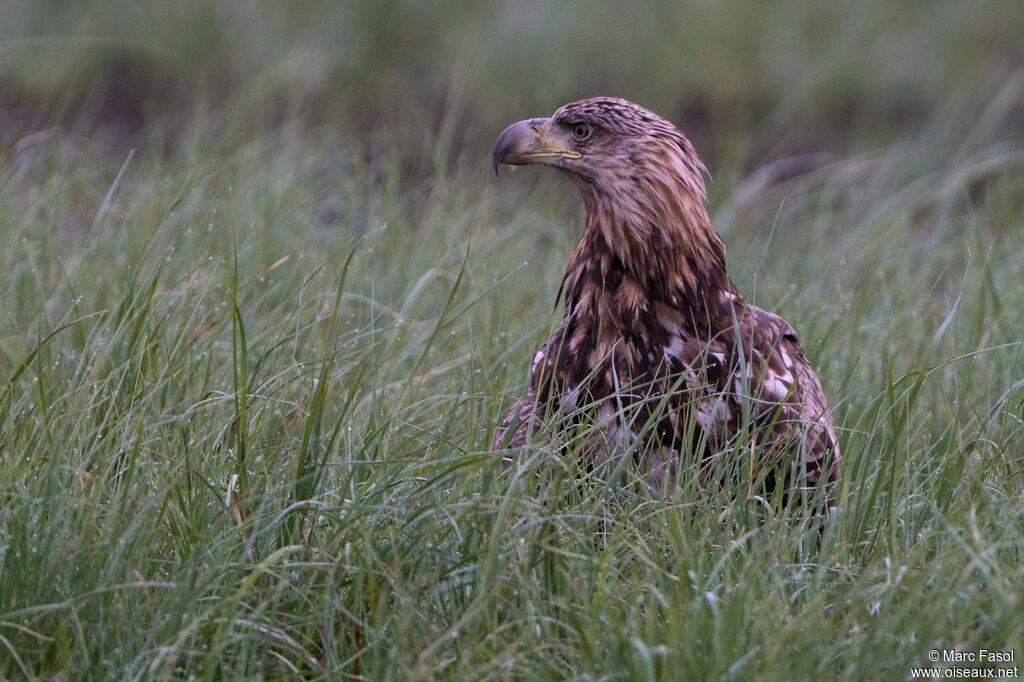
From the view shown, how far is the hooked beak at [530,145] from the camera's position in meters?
3.53

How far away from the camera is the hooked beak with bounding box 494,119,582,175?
3.53 metres

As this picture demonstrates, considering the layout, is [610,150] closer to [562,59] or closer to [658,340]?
[658,340]

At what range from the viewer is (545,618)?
Answer: 7.80 feet

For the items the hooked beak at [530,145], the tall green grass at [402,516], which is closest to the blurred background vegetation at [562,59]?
the tall green grass at [402,516]

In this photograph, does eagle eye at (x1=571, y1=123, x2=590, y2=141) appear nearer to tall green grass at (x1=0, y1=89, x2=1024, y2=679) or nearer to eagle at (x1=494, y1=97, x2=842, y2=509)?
eagle at (x1=494, y1=97, x2=842, y2=509)

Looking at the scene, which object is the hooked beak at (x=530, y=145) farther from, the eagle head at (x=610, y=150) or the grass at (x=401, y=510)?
the grass at (x=401, y=510)

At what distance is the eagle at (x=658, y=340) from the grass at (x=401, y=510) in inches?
4.7

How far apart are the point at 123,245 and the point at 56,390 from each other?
1.16 meters

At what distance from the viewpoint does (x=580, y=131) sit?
353 cm

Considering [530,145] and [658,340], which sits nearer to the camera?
[658,340]

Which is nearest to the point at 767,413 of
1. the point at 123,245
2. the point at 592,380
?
A: the point at 592,380

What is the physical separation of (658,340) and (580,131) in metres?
0.65

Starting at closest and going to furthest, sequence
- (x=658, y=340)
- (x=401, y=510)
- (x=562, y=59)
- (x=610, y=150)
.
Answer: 1. (x=401, y=510)
2. (x=658, y=340)
3. (x=610, y=150)
4. (x=562, y=59)

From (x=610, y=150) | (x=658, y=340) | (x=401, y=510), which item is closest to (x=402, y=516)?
(x=401, y=510)
